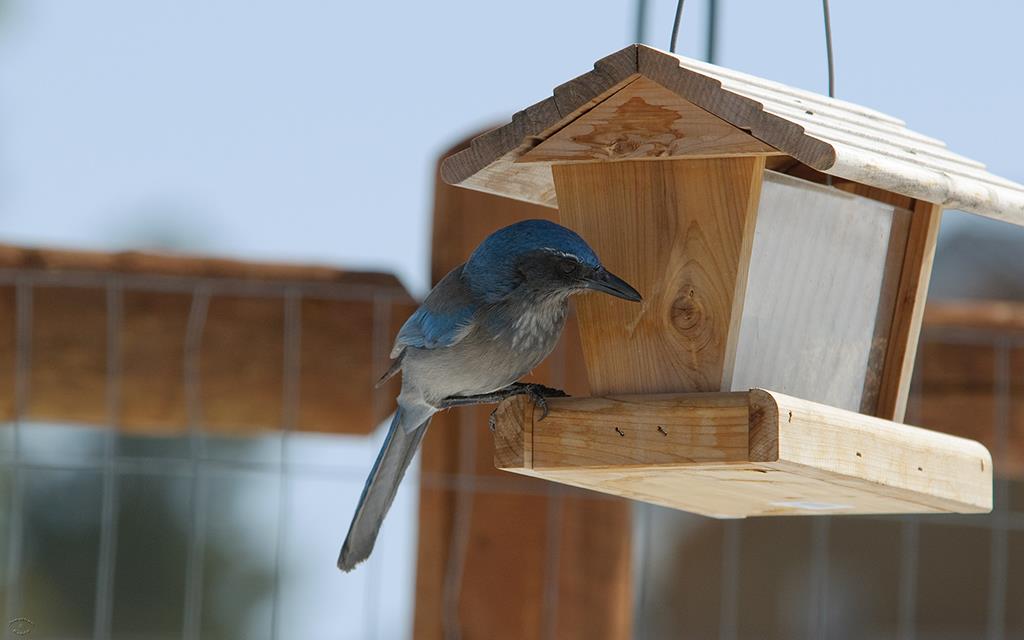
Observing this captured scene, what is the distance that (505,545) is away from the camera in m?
4.04

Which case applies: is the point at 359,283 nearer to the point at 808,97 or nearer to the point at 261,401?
the point at 261,401

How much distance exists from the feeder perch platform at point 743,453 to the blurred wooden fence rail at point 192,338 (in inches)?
36.0

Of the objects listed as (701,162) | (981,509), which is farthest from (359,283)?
(981,509)

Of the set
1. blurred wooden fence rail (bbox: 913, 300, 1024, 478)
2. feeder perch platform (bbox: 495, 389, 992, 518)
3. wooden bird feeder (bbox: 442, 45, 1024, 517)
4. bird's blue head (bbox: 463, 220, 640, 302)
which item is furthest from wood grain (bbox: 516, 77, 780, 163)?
blurred wooden fence rail (bbox: 913, 300, 1024, 478)

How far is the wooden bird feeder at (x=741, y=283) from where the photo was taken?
2.96 metres

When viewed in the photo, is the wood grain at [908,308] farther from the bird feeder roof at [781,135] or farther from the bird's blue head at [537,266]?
the bird's blue head at [537,266]

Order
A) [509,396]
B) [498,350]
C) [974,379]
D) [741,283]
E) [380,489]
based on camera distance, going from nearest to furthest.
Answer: [741,283], [509,396], [498,350], [380,489], [974,379]

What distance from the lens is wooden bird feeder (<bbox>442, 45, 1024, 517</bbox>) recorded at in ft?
9.71

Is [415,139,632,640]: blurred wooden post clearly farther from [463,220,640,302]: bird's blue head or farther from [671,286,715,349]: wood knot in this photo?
[671,286,715,349]: wood knot

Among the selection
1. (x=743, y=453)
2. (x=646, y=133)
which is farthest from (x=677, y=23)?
(x=743, y=453)

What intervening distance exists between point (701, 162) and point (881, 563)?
10.3 m

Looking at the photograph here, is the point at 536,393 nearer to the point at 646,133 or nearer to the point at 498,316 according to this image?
the point at 498,316

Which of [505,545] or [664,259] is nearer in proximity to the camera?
[664,259]

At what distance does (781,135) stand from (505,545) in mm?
1605
